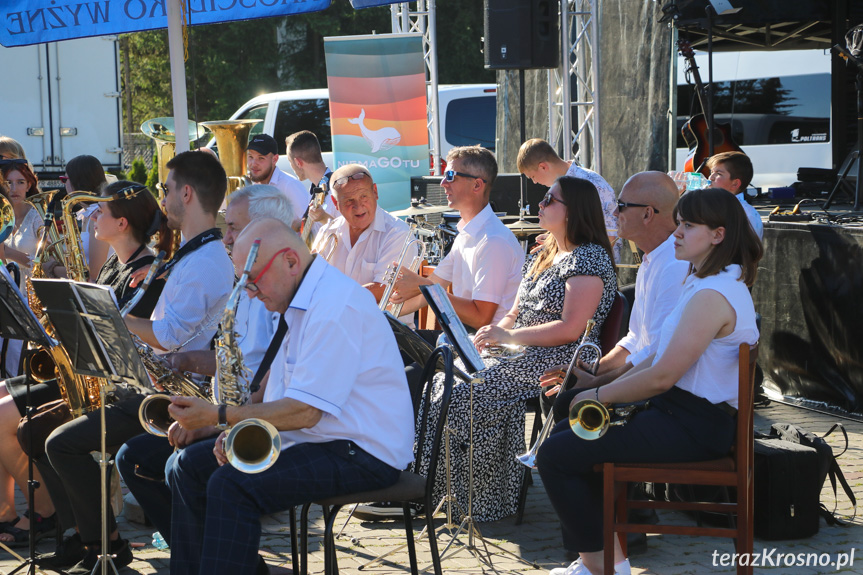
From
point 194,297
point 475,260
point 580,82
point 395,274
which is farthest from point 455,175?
point 580,82

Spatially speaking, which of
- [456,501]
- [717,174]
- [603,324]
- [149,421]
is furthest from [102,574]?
[717,174]

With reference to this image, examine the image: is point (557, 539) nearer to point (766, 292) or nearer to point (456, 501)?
point (456, 501)

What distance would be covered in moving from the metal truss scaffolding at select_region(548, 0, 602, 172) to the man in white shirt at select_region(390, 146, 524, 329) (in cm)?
377

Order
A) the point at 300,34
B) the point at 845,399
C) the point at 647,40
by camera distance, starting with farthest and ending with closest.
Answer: the point at 300,34 < the point at 647,40 < the point at 845,399

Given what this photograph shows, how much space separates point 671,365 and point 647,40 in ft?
20.6

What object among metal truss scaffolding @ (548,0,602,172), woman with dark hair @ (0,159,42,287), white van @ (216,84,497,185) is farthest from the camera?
white van @ (216,84,497,185)

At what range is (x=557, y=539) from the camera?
4.07 m

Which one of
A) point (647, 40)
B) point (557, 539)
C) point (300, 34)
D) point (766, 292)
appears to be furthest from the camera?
point (300, 34)

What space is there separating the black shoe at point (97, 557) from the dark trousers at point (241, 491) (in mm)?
844

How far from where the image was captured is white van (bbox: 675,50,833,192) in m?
12.3

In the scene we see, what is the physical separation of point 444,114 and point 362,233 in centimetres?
806

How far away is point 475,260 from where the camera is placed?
4551mm

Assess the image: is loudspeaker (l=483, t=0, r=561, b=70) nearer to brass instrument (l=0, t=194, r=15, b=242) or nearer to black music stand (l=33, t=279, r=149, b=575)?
brass instrument (l=0, t=194, r=15, b=242)

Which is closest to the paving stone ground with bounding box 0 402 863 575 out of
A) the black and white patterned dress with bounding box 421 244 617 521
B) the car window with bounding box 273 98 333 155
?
the black and white patterned dress with bounding box 421 244 617 521
